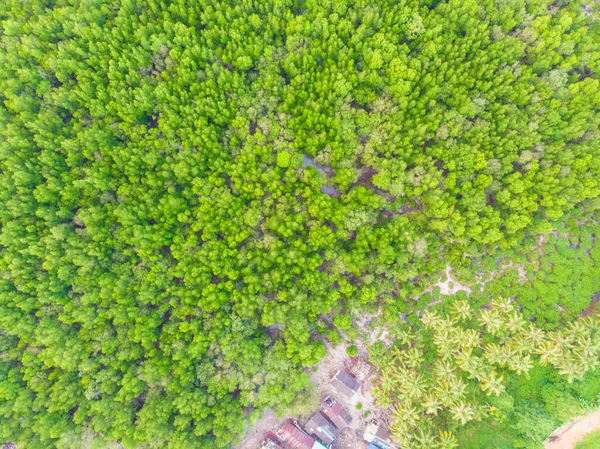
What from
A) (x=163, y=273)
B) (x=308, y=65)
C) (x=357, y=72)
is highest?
(x=357, y=72)

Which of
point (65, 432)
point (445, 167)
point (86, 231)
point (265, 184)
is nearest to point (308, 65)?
→ point (265, 184)

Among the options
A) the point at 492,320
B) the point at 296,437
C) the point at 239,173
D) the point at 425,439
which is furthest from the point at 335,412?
the point at 239,173

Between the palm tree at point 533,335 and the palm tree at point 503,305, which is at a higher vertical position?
the palm tree at point 503,305

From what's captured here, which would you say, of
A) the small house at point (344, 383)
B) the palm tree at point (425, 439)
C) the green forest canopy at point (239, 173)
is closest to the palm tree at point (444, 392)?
the palm tree at point (425, 439)

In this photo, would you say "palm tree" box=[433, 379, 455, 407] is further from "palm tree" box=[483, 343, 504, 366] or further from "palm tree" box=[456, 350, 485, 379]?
"palm tree" box=[483, 343, 504, 366]

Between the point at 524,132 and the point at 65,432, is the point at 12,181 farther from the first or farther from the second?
the point at 524,132

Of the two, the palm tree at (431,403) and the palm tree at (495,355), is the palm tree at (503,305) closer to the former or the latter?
the palm tree at (495,355)

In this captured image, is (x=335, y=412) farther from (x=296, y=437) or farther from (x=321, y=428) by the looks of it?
(x=296, y=437)
